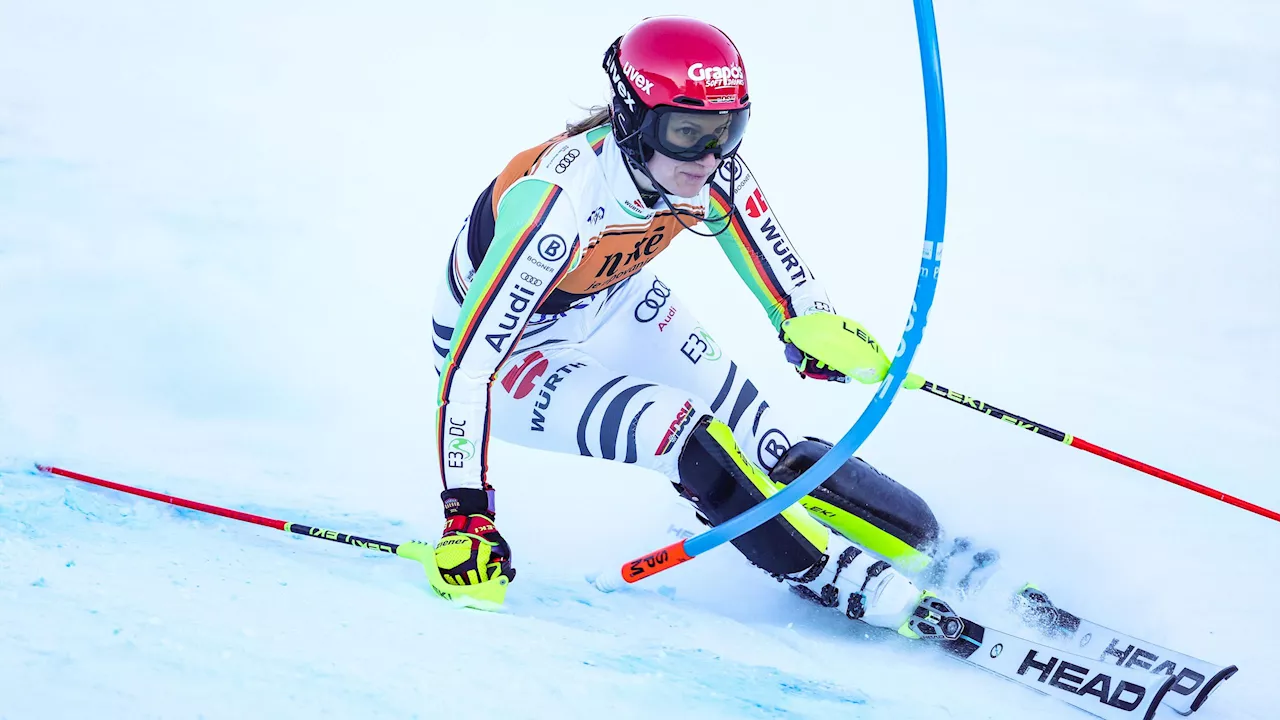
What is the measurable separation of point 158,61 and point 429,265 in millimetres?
3456

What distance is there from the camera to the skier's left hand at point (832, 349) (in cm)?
308

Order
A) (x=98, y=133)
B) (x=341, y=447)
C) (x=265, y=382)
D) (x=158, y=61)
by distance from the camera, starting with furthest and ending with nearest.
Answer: (x=158, y=61) < (x=98, y=133) < (x=265, y=382) < (x=341, y=447)

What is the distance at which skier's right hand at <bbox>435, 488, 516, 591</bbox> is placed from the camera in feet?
9.08

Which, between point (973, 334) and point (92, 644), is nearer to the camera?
point (92, 644)

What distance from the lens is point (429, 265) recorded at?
6.22m

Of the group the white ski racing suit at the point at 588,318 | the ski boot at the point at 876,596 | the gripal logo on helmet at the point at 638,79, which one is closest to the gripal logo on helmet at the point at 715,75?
the gripal logo on helmet at the point at 638,79

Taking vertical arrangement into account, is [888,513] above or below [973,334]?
below

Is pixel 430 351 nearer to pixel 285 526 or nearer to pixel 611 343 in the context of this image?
pixel 611 343

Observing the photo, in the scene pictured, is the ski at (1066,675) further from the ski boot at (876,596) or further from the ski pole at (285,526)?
the ski pole at (285,526)

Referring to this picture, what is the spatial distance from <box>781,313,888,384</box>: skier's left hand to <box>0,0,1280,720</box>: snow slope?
0.71 m

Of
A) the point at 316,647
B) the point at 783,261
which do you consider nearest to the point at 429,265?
the point at 783,261

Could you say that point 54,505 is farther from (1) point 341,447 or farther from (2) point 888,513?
(2) point 888,513

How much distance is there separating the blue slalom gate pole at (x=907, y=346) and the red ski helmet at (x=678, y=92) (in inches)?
18.4

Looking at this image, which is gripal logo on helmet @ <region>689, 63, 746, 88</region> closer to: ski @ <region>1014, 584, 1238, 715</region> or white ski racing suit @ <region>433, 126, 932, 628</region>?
white ski racing suit @ <region>433, 126, 932, 628</region>
